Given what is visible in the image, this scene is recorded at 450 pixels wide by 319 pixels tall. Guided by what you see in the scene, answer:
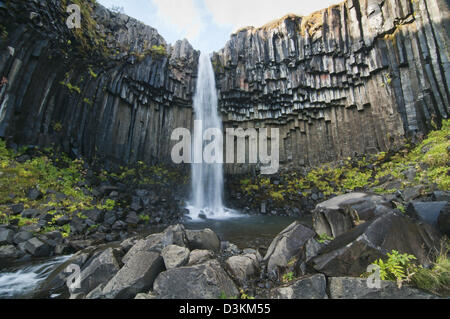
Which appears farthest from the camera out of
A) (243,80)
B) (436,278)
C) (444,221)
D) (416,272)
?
(243,80)

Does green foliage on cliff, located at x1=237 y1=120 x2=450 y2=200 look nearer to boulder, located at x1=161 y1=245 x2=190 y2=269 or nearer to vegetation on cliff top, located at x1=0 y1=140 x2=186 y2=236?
boulder, located at x1=161 y1=245 x2=190 y2=269

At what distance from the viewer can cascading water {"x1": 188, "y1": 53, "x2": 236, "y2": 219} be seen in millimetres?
20844

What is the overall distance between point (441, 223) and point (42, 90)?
17.5 metres

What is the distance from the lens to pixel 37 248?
21.4 ft

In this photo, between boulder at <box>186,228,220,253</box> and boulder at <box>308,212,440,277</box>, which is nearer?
boulder at <box>308,212,440,277</box>

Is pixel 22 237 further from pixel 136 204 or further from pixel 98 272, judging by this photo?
pixel 136 204

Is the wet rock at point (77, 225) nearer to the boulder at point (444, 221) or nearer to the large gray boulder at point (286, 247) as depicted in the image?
the large gray boulder at point (286, 247)

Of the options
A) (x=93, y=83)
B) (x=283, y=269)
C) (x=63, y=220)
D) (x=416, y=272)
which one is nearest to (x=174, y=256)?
(x=283, y=269)

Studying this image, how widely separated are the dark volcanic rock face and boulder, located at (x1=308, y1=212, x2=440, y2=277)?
14.8 metres

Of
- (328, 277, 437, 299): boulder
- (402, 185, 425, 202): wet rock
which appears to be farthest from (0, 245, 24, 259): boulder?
(402, 185, 425, 202): wet rock

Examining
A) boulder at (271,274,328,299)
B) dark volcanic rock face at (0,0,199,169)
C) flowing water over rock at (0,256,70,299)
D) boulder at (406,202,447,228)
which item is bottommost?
flowing water over rock at (0,256,70,299)

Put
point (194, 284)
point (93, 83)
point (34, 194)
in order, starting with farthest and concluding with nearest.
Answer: point (93, 83) < point (34, 194) < point (194, 284)

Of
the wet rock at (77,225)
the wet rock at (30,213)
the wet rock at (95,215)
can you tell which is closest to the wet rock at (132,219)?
the wet rock at (95,215)

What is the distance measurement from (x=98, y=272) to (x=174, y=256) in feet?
5.31
